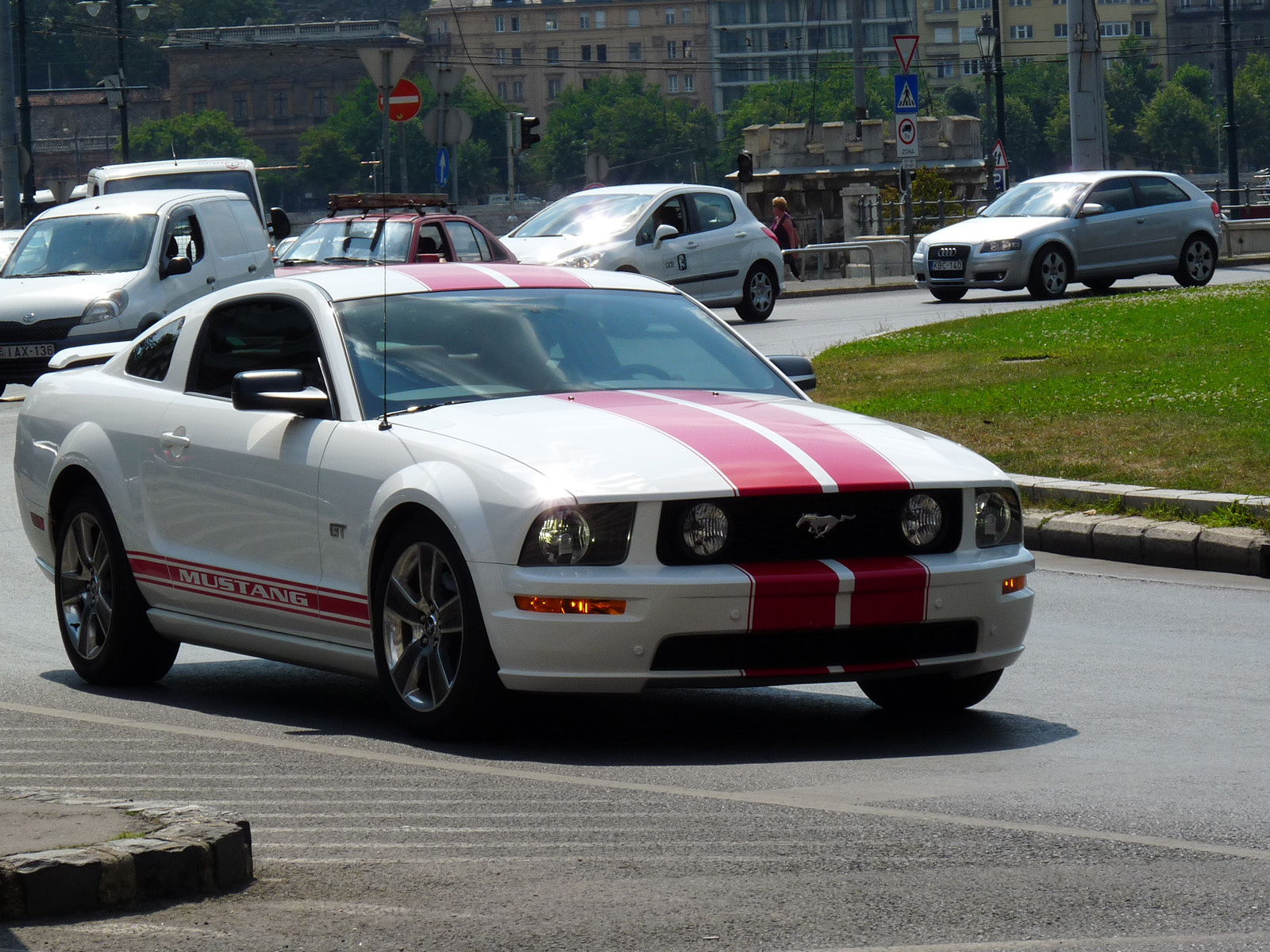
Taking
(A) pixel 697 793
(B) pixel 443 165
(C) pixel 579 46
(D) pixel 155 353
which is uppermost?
(C) pixel 579 46

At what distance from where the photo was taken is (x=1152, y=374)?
596 inches

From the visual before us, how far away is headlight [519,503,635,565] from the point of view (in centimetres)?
577

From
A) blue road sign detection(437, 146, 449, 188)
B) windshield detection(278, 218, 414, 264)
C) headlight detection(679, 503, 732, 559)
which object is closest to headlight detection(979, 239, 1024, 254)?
blue road sign detection(437, 146, 449, 188)

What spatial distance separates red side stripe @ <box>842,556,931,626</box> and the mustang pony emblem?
0.36ft

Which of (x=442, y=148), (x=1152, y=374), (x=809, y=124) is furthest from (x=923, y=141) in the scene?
(x=1152, y=374)

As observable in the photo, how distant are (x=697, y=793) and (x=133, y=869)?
5.18 ft

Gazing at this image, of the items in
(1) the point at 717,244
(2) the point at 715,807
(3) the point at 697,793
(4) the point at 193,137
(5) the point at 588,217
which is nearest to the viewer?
(2) the point at 715,807

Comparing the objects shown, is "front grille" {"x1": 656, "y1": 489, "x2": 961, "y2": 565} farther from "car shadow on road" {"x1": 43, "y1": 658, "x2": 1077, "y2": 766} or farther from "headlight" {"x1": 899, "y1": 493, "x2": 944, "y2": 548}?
"car shadow on road" {"x1": 43, "y1": 658, "x2": 1077, "y2": 766}

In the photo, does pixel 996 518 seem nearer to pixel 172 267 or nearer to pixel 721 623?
pixel 721 623

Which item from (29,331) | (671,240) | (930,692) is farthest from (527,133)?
(930,692)

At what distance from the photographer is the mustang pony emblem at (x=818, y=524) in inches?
232

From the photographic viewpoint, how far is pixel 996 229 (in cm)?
2773

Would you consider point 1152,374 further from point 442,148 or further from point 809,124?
point 809,124

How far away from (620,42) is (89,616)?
19235 cm
